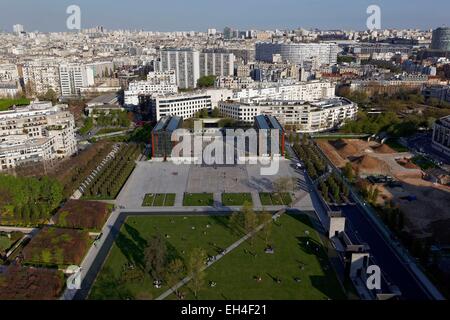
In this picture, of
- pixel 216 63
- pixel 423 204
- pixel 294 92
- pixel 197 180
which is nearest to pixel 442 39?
pixel 216 63

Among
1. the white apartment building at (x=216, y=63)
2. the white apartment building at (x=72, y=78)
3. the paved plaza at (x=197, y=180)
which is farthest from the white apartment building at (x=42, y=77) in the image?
the paved plaza at (x=197, y=180)

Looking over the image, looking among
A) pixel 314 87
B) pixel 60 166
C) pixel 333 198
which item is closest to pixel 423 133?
pixel 314 87

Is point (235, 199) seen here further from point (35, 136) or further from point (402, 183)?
point (35, 136)

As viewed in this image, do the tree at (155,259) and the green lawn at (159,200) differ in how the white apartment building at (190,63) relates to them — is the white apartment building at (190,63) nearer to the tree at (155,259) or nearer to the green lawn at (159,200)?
the green lawn at (159,200)

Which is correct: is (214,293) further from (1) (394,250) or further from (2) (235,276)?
(1) (394,250)

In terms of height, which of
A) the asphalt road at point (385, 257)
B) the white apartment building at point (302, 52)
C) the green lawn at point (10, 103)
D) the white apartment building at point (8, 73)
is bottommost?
the asphalt road at point (385, 257)

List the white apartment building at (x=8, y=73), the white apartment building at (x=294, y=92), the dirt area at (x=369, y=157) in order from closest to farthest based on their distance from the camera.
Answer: the dirt area at (x=369, y=157)
the white apartment building at (x=294, y=92)
the white apartment building at (x=8, y=73)
